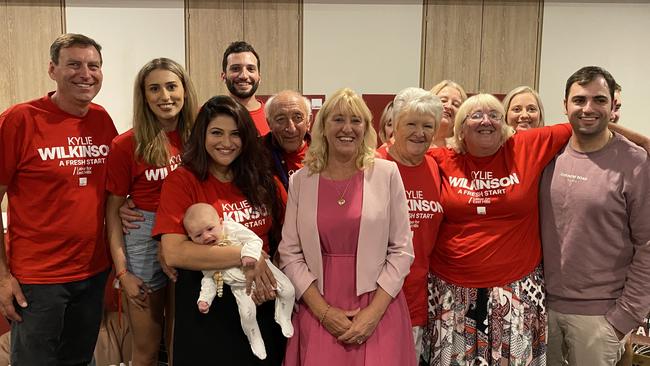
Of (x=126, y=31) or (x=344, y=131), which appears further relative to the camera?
(x=126, y=31)

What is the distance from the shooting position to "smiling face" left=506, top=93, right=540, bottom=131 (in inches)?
114

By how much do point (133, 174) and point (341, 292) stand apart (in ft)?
3.52

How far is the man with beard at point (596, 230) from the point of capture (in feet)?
7.40

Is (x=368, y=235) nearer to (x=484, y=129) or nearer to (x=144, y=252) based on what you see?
(x=484, y=129)

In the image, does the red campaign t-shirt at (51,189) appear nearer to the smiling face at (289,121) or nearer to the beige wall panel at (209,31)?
the smiling face at (289,121)

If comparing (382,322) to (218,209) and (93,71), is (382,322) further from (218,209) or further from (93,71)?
(93,71)

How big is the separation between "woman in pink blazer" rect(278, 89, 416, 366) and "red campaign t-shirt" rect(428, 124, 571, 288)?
1.13 ft

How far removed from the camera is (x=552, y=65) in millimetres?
5820

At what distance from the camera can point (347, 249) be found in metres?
2.05

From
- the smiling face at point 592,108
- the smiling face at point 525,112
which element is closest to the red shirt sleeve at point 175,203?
the smiling face at point 592,108

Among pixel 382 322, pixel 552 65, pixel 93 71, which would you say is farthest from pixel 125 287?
pixel 552 65

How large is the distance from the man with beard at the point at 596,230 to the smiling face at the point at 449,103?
65 centimetres

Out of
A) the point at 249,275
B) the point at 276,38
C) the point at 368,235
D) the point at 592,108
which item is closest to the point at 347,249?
the point at 368,235

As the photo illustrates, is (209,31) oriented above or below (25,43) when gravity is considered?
above
